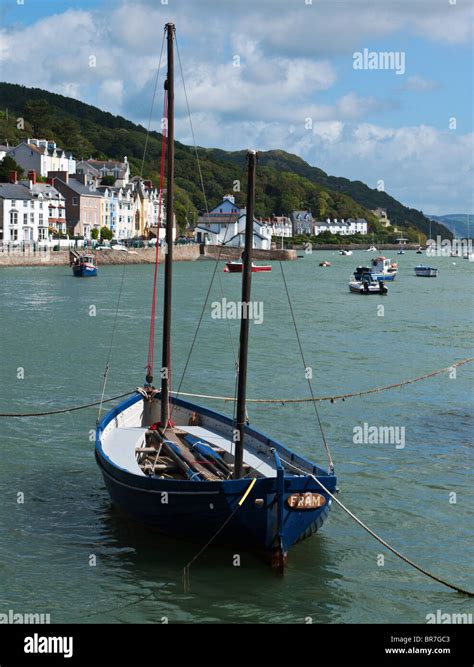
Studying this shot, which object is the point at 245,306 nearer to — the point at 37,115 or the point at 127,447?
the point at 127,447

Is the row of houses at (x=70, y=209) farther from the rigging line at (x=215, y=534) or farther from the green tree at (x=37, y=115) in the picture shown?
the rigging line at (x=215, y=534)

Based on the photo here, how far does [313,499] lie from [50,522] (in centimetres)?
493

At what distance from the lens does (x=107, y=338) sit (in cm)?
4097


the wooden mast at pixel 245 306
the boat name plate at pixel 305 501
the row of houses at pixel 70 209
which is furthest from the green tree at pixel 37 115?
the boat name plate at pixel 305 501

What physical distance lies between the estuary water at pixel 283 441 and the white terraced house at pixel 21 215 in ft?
202

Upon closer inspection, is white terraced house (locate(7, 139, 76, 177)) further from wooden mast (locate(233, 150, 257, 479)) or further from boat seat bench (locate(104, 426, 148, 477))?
wooden mast (locate(233, 150, 257, 479))

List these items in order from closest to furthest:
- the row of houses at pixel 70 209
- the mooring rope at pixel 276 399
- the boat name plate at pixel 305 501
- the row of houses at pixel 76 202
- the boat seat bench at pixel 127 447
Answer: the boat name plate at pixel 305 501 → the boat seat bench at pixel 127 447 → the mooring rope at pixel 276 399 → the row of houses at pixel 70 209 → the row of houses at pixel 76 202

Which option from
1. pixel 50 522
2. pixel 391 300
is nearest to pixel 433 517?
pixel 50 522

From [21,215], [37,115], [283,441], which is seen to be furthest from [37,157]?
[283,441]

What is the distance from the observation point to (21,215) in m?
105

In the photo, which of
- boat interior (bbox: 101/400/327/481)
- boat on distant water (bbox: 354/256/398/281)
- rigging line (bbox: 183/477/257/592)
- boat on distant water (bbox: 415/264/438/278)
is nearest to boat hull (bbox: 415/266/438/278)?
boat on distant water (bbox: 415/264/438/278)

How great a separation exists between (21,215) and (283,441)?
88.6m

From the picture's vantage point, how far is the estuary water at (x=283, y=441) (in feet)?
42.3

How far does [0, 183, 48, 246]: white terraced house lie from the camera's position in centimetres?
10362
